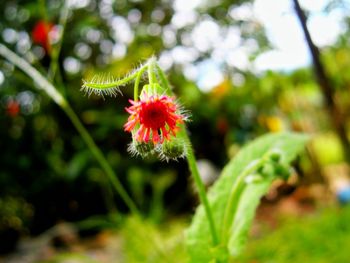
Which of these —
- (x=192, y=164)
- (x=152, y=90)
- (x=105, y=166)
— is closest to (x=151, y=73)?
(x=152, y=90)

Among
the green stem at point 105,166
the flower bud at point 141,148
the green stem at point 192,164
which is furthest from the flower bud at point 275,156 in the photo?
the green stem at point 105,166

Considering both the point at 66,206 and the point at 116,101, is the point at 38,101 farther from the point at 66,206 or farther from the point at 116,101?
the point at 66,206

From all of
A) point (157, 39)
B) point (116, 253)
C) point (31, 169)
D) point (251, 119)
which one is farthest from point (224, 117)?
point (31, 169)

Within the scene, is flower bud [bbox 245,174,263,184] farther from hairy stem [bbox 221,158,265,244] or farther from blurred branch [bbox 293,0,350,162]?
blurred branch [bbox 293,0,350,162]

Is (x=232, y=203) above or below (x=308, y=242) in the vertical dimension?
above

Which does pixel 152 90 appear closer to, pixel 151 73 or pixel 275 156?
pixel 151 73

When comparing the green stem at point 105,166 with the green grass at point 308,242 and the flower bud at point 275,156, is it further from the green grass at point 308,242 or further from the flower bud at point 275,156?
the green grass at point 308,242

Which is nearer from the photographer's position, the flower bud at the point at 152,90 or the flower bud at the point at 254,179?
the flower bud at the point at 152,90
